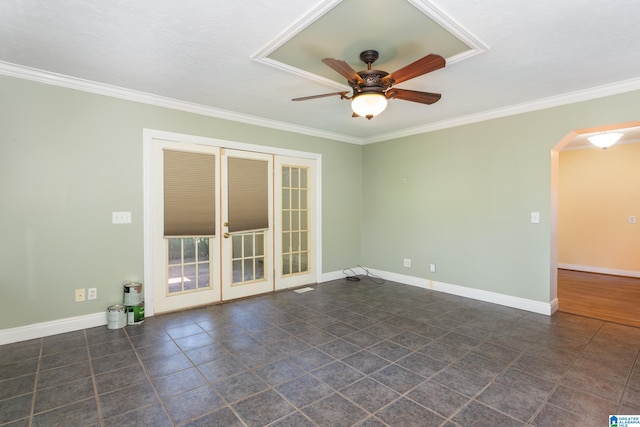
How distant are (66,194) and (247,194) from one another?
2.01 meters

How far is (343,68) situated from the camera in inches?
88.4

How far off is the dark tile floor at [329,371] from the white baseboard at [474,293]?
168 mm

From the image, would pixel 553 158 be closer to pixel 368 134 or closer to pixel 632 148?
pixel 368 134

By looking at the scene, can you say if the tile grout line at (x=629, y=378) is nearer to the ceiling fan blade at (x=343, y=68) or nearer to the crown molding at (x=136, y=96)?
the ceiling fan blade at (x=343, y=68)

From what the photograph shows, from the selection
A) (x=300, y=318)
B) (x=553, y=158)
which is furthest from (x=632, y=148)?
(x=300, y=318)

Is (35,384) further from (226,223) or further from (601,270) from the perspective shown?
(601,270)

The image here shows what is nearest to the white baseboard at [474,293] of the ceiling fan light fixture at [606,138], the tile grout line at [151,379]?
the ceiling fan light fixture at [606,138]

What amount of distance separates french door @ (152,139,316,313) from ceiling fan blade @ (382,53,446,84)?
2.58 metres

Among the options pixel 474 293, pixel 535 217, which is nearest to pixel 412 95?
pixel 535 217

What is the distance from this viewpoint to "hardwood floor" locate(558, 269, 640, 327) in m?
3.73

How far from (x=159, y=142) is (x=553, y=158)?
186 inches

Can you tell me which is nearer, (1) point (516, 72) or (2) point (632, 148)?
(1) point (516, 72)

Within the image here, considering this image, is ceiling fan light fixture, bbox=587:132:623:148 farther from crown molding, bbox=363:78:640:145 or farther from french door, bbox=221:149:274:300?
french door, bbox=221:149:274:300

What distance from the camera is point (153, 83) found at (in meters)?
3.20
